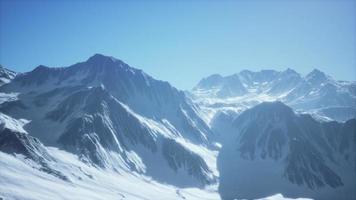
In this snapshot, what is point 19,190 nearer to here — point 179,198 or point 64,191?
point 64,191

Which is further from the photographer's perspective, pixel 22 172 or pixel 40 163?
pixel 40 163

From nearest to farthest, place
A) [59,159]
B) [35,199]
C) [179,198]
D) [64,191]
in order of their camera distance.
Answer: [35,199] → [64,191] → [59,159] → [179,198]

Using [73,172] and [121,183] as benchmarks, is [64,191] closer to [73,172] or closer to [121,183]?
[73,172]

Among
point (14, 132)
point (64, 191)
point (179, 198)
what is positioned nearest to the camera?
point (64, 191)

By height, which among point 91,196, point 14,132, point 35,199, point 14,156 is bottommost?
point 35,199

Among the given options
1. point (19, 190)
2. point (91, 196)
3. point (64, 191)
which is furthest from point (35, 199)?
point (91, 196)

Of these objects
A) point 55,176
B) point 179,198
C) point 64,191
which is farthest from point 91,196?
point 179,198

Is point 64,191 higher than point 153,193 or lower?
lower

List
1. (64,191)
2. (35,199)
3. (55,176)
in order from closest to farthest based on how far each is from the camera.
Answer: (35,199) < (64,191) < (55,176)

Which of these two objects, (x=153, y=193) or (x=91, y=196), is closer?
(x=91, y=196)

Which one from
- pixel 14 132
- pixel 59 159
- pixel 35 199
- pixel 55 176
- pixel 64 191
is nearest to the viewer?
pixel 35 199
